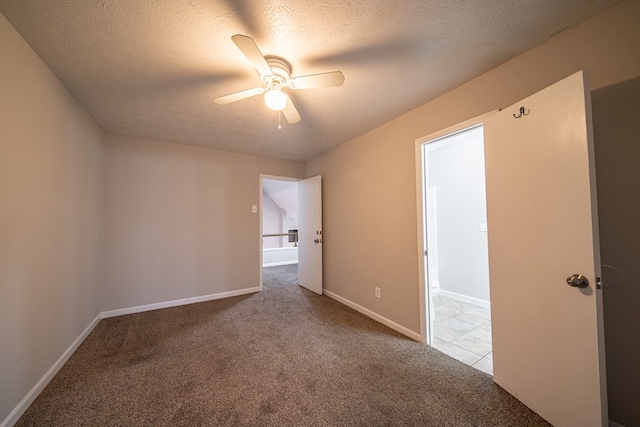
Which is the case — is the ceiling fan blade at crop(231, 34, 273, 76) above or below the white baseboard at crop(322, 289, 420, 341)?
above

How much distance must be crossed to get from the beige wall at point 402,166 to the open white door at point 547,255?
0.97 feet

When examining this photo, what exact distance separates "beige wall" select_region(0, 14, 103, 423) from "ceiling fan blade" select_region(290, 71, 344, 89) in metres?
1.66

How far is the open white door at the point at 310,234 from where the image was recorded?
12.1 feet

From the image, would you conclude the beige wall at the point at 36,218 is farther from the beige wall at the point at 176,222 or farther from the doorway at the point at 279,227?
the doorway at the point at 279,227

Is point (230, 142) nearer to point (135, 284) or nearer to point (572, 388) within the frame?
point (135, 284)

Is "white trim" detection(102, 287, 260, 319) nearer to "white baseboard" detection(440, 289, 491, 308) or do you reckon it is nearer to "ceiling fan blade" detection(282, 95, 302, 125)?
"ceiling fan blade" detection(282, 95, 302, 125)

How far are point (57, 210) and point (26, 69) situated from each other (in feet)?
3.36

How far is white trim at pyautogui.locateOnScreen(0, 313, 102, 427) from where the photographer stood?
1306 mm

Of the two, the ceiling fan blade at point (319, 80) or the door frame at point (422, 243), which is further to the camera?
the door frame at point (422, 243)

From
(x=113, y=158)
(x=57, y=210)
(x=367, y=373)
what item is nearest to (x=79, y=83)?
(x=57, y=210)

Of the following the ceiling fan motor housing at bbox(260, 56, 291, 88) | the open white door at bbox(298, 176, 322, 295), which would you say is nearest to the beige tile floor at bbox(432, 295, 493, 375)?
the open white door at bbox(298, 176, 322, 295)

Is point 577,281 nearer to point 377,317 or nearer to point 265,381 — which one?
point 377,317

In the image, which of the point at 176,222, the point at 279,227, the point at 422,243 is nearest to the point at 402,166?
the point at 422,243

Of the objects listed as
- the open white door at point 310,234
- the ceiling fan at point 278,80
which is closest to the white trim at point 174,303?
the open white door at point 310,234
